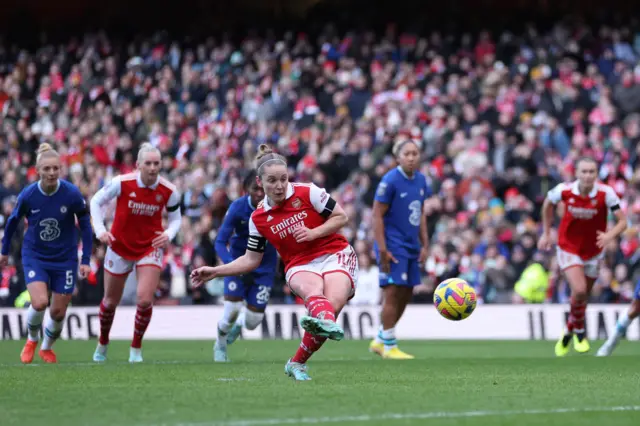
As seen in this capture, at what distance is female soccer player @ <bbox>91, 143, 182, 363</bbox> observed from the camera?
520 inches

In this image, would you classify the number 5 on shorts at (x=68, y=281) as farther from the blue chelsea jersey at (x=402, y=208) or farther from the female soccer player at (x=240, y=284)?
the blue chelsea jersey at (x=402, y=208)

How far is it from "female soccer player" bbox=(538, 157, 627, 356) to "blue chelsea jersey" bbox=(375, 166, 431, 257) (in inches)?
60.8

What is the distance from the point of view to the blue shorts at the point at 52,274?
13.6 meters

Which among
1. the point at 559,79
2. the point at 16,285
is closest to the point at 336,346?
the point at 16,285

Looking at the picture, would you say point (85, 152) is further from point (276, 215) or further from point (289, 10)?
point (276, 215)

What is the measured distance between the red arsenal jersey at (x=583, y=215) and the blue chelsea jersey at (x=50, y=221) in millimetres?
5745

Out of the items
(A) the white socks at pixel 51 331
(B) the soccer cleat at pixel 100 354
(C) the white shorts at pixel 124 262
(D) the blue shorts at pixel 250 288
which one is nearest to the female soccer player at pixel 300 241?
(C) the white shorts at pixel 124 262

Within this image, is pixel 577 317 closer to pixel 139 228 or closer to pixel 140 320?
pixel 140 320

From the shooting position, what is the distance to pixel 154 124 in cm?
2855

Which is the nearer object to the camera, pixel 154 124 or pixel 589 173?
pixel 589 173

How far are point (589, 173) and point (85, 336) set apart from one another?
1012 cm

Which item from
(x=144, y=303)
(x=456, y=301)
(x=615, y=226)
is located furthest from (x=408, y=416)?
(x=615, y=226)

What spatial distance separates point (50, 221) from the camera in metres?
13.6

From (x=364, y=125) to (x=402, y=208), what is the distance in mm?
11193
